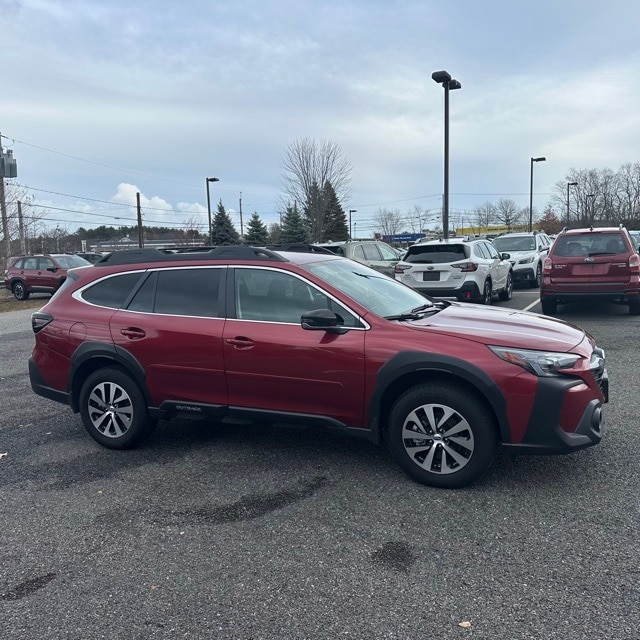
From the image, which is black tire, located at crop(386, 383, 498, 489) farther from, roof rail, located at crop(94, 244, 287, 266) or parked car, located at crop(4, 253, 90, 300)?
parked car, located at crop(4, 253, 90, 300)

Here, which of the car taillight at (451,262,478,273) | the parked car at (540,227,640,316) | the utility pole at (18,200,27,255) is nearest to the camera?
the parked car at (540,227,640,316)

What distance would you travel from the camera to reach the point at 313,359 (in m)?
4.25

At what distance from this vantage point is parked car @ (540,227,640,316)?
10.6m

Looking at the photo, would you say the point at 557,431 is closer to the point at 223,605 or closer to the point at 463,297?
the point at 223,605

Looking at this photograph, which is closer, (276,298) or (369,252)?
(276,298)

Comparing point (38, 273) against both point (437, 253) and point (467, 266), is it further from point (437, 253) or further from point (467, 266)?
point (467, 266)

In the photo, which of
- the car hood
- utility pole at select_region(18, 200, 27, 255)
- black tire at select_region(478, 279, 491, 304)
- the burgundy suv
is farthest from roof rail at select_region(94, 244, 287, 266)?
utility pole at select_region(18, 200, 27, 255)

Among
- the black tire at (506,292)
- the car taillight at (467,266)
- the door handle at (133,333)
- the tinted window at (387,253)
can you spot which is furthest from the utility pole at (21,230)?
the door handle at (133,333)

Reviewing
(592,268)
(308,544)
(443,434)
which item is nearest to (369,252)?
(592,268)

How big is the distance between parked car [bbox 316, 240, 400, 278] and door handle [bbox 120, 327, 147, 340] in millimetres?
9922

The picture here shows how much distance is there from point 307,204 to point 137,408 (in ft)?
95.6

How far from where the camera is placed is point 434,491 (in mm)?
3996

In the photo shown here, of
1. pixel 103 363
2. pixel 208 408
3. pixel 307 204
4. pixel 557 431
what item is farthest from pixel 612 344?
pixel 307 204

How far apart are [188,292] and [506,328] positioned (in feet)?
8.18
